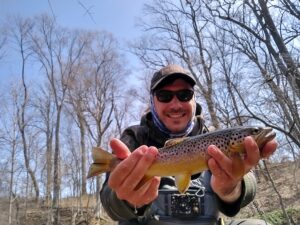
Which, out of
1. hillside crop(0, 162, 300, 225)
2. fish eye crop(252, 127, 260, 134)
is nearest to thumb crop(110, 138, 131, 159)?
fish eye crop(252, 127, 260, 134)

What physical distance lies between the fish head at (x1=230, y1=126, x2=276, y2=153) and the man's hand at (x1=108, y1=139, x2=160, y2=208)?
16.8 inches

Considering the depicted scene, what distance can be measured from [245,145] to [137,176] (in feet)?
1.96

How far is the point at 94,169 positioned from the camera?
2.04 meters

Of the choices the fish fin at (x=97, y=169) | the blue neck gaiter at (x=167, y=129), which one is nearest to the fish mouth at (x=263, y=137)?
the fish fin at (x=97, y=169)

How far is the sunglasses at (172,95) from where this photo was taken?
2.87 meters

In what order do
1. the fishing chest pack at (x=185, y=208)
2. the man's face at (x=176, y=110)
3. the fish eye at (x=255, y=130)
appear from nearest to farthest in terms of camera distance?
the fish eye at (x=255, y=130) → the fishing chest pack at (x=185, y=208) → the man's face at (x=176, y=110)

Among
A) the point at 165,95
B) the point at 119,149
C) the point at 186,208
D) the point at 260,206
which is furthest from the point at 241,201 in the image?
the point at 260,206

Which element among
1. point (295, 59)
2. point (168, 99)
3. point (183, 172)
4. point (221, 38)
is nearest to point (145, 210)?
point (183, 172)

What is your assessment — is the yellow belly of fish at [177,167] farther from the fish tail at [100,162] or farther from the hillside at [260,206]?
the hillside at [260,206]

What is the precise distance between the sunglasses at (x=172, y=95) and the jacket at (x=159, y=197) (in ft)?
0.89

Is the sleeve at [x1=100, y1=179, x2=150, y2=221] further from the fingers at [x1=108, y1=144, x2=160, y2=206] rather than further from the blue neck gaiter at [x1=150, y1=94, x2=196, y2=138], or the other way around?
the blue neck gaiter at [x1=150, y1=94, x2=196, y2=138]

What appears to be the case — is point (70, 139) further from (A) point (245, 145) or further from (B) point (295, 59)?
(A) point (245, 145)

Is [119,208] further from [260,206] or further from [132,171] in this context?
[260,206]

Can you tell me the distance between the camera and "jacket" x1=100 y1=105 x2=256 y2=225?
2580mm
